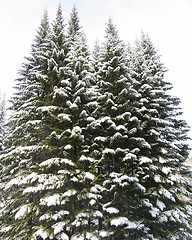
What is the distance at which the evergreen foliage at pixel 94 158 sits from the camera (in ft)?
28.6

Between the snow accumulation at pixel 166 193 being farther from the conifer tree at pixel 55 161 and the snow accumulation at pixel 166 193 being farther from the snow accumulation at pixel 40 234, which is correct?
the snow accumulation at pixel 40 234

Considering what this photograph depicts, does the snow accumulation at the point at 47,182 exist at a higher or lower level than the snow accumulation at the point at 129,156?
lower

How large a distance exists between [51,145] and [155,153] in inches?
316

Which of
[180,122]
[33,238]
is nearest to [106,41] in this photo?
[180,122]

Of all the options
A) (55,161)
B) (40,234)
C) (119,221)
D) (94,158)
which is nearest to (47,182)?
(55,161)

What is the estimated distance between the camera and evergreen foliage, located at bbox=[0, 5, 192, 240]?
8.72 metres

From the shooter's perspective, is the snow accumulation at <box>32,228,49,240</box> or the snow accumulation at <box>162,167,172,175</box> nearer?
the snow accumulation at <box>32,228,49,240</box>

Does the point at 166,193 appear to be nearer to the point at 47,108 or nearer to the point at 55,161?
the point at 55,161

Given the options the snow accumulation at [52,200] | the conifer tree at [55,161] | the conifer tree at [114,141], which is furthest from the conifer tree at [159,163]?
the snow accumulation at [52,200]

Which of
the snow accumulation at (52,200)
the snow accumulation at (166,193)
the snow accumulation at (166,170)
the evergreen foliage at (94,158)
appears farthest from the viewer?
the snow accumulation at (166,170)

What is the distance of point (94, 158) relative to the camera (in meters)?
10.5

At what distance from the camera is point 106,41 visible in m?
14.3

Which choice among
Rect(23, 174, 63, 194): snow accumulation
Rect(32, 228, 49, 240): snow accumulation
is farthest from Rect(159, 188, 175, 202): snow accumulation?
Rect(32, 228, 49, 240): snow accumulation

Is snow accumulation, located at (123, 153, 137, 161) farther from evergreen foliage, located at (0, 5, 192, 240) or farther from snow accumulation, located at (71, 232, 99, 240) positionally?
snow accumulation, located at (71, 232, 99, 240)
